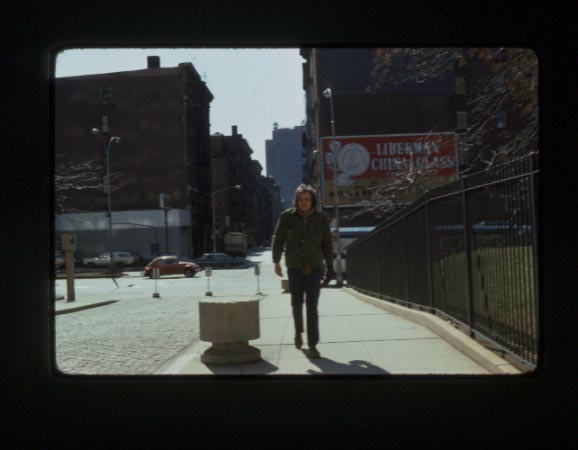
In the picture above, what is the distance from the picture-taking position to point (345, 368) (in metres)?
2.94

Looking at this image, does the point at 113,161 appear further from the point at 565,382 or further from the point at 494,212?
the point at 494,212

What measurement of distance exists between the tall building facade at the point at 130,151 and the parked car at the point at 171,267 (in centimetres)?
8

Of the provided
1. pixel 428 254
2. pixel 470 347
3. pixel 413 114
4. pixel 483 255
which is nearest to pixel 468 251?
pixel 483 255

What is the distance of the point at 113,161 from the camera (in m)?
3.17

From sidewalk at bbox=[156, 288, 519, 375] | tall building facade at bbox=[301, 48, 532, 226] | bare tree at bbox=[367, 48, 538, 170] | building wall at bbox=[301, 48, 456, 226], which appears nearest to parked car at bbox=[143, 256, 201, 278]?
sidewalk at bbox=[156, 288, 519, 375]

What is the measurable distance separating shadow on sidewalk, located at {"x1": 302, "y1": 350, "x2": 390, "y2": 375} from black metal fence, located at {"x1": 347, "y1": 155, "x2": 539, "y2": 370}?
67cm

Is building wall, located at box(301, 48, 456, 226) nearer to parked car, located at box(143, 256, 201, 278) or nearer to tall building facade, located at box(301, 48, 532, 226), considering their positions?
tall building facade, located at box(301, 48, 532, 226)

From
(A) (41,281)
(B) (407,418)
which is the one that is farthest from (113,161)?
(B) (407,418)

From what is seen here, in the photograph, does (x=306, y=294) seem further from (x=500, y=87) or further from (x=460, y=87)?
(x=460, y=87)

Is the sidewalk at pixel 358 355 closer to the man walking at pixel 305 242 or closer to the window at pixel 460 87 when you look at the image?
the man walking at pixel 305 242

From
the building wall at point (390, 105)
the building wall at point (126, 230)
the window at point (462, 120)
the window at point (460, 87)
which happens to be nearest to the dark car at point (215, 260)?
the building wall at point (126, 230)

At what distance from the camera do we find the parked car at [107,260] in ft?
9.99

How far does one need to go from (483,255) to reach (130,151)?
9.36 ft

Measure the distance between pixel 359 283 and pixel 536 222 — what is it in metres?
14.6
